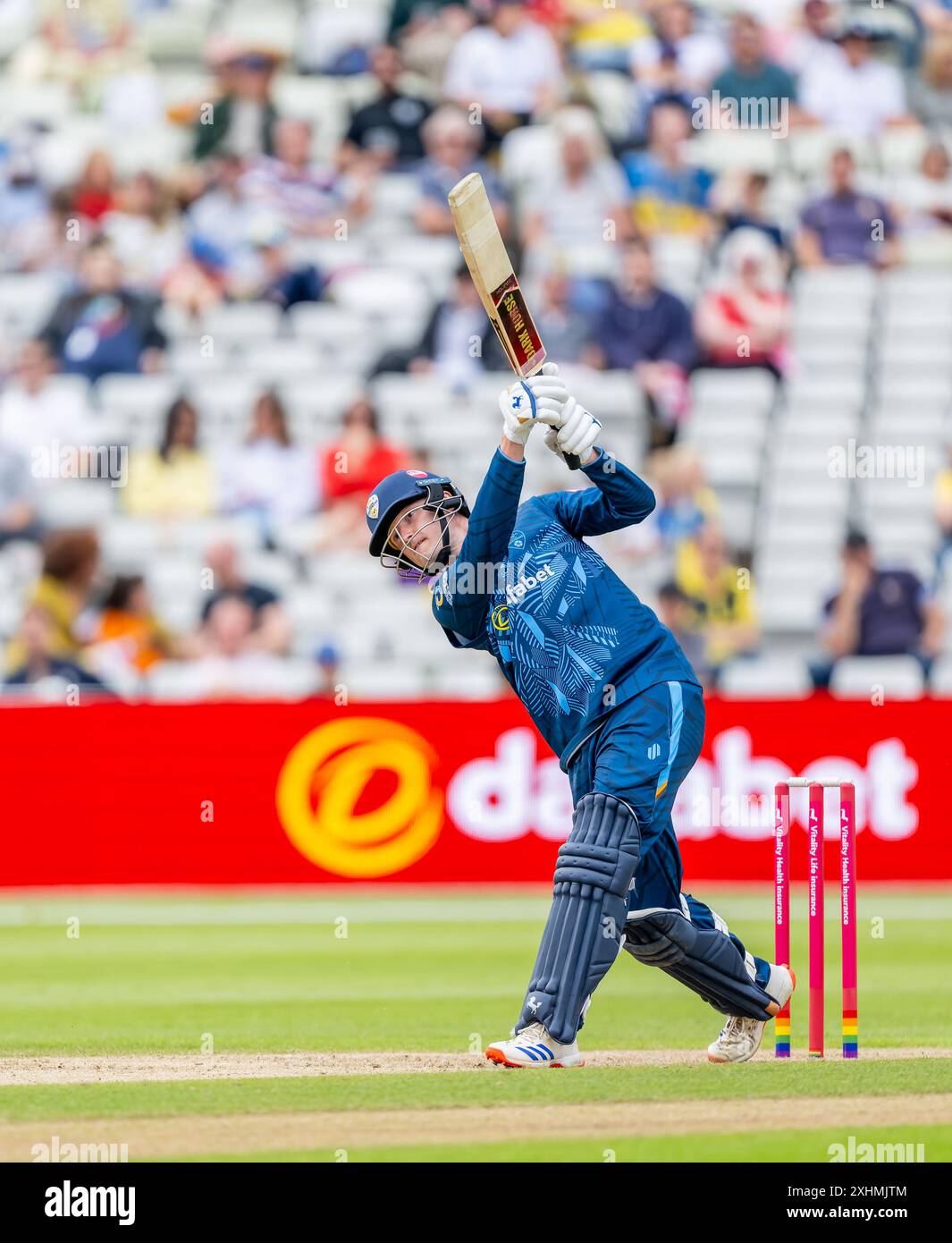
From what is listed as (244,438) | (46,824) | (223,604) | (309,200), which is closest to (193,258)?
(309,200)

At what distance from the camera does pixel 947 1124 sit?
6.48 metres

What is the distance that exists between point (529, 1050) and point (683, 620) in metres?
9.42

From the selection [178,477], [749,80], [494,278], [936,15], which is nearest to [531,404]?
[494,278]

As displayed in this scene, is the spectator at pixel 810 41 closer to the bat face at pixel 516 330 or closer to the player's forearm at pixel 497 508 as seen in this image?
the bat face at pixel 516 330

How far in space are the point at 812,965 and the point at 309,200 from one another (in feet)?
45.7

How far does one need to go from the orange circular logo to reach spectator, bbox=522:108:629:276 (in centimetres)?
648

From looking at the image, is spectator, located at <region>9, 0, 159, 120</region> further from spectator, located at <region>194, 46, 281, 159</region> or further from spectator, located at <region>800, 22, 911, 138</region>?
spectator, located at <region>800, 22, 911, 138</region>

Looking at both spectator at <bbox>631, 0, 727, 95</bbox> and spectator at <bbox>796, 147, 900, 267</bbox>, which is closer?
spectator at <bbox>796, 147, 900, 267</bbox>

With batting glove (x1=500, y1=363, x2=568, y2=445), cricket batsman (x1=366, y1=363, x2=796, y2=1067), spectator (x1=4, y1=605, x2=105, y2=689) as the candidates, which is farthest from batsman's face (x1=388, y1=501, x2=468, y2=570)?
spectator (x1=4, y1=605, x2=105, y2=689)

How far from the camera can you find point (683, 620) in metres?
16.6

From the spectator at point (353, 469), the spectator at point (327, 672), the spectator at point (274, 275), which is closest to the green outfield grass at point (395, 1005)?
the spectator at point (327, 672)

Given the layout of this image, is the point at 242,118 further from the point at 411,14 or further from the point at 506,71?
the point at 506,71

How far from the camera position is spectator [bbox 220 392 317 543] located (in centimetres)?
1817

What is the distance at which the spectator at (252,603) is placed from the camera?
16.7m
